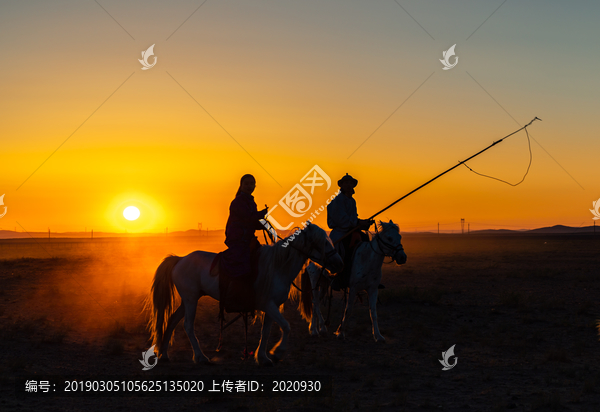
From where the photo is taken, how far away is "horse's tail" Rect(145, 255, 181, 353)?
9125 mm

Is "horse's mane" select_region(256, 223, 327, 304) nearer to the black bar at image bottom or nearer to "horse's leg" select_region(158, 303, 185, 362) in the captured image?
the black bar at image bottom

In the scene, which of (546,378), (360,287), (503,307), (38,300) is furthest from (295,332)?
(38,300)

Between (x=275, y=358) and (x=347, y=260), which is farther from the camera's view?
(x=347, y=260)

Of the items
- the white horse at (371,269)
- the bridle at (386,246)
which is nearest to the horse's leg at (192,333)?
the white horse at (371,269)

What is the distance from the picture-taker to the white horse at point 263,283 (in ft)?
28.0

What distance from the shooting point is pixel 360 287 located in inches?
440

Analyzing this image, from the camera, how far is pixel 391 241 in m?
10.8

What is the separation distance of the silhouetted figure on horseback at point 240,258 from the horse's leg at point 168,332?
1121mm

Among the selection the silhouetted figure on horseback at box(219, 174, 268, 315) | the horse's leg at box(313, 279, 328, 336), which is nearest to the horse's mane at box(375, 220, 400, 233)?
the horse's leg at box(313, 279, 328, 336)

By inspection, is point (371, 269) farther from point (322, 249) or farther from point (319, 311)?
point (322, 249)

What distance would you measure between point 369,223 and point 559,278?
671 inches

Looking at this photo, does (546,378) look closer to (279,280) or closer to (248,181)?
(279,280)

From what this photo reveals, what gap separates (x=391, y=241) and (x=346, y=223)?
4.13 feet

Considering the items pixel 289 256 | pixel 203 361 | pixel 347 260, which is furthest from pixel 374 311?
pixel 203 361
